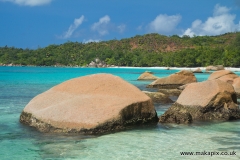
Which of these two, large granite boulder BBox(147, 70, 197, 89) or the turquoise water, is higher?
Result: large granite boulder BBox(147, 70, 197, 89)

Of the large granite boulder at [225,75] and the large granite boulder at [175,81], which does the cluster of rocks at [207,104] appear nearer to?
the large granite boulder at [225,75]

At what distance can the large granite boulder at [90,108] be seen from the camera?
30.9ft

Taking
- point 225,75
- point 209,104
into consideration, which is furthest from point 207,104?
point 225,75

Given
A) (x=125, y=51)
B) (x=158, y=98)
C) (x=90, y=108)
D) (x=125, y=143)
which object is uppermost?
(x=125, y=51)

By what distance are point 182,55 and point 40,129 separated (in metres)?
103

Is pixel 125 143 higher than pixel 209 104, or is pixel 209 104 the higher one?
pixel 209 104

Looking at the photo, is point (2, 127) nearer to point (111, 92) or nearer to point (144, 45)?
point (111, 92)

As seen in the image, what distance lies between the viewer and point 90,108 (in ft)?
31.9

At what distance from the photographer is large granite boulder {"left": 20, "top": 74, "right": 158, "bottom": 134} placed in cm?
941

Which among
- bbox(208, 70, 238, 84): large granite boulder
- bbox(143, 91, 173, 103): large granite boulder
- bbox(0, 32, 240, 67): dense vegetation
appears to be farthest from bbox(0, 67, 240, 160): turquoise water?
bbox(0, 32, 240, 67): dense vegetation

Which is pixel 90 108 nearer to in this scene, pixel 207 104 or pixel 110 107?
pixel 110 107

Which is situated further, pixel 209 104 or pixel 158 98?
pixel 158 98

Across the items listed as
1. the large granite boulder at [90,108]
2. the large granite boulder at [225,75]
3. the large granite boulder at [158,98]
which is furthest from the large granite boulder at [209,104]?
the large granite boulder at [225,75]

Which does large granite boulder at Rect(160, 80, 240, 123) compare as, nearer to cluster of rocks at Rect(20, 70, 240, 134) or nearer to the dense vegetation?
cluster of rocks at Rect(20, 70, 240, 134)
